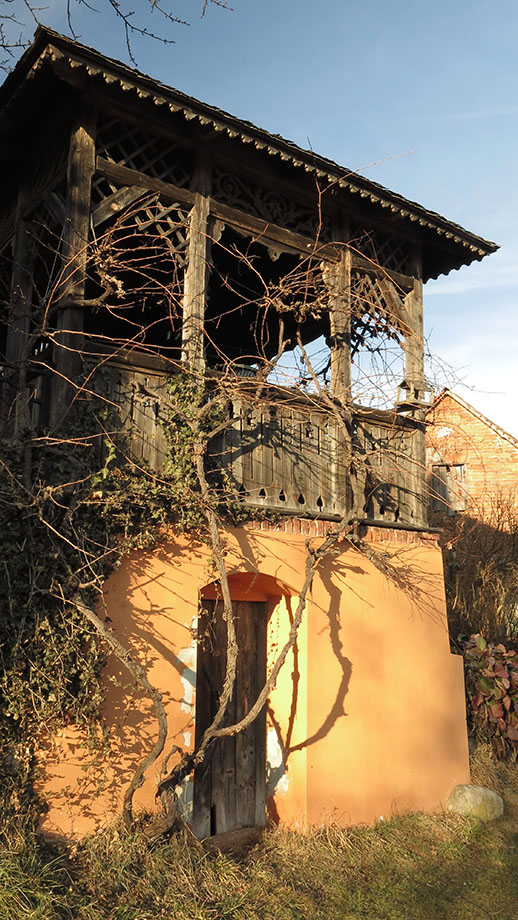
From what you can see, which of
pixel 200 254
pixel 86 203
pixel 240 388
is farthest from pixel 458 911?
pixel 86 203

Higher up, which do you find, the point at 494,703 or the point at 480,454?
the point at 480,454

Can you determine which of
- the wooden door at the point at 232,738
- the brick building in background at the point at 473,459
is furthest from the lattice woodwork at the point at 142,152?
the brick building in background at the point at 473,459

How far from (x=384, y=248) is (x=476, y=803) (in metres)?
5.93

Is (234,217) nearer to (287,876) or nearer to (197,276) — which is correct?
(197,276)

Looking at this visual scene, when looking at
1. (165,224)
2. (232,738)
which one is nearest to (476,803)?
(232,738)

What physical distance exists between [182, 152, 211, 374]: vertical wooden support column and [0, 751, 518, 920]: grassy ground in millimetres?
3805

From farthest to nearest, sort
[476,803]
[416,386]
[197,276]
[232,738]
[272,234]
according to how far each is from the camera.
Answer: [416,386] < [272,234] < [476,803] < [232,738] < [197,276]

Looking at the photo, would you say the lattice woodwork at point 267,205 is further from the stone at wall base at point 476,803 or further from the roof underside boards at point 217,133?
the stone at wall base at point 476,803

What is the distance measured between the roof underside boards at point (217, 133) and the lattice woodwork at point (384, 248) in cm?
17

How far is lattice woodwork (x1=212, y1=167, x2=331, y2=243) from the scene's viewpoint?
7.23 m

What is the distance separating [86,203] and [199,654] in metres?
4.15

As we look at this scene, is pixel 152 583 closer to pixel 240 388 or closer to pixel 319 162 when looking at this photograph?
pixel 240 388

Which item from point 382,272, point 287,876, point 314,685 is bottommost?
point 287,876

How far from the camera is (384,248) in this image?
852 cm
